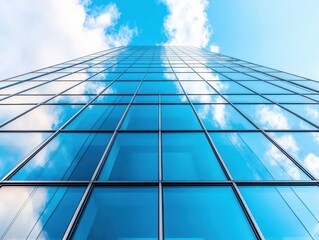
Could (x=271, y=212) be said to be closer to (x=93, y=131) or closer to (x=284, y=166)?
(x=284, y=166)

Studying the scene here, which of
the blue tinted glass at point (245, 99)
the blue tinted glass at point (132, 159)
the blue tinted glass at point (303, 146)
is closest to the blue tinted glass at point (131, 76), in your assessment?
the blue tinted glass at point (245, 99)

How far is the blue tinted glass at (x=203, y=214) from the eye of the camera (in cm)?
407

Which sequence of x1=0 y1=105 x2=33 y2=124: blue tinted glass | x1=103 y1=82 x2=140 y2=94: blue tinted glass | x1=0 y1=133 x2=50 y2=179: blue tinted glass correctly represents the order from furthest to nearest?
1. x1=103 y1=82 x2=140 y2=94: blue tinted glass
2. x1=0 y1=105 x2=33 y2=124: blue tinted glass
3. x1=0 y1=133 x2=50 y2=179: blue tinted glass

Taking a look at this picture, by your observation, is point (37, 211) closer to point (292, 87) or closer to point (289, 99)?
point (289, 99)

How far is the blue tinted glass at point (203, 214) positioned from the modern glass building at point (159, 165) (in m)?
0.02

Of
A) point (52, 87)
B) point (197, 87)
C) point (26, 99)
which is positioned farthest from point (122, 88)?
point (26, 99)

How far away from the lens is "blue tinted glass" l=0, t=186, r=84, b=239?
13.4 ft

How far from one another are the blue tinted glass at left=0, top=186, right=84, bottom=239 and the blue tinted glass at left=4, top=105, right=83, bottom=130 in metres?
2.85

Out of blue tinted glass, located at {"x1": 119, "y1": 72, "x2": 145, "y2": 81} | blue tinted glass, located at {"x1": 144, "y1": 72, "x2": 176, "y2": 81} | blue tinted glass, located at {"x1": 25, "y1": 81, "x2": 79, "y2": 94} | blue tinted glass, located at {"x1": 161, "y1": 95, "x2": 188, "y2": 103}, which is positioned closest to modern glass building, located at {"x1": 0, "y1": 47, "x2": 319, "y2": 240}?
blue tinted glass, located at {"x1": 161, "y1": 95, "x2": 188, "y2": 103}

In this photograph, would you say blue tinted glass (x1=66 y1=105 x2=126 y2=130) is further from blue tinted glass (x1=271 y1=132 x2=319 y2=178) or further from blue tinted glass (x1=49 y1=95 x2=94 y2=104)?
blue tinted glass (x1=271 y1=132 x2=319 y2=178)

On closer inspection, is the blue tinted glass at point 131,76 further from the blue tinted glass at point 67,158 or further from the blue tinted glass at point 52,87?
the blue tinted glass at point 67,158

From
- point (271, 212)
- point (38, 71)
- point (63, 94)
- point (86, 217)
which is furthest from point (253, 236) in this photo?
point (38, 71)

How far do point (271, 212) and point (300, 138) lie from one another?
3330 millimetres

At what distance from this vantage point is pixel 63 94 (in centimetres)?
1048
